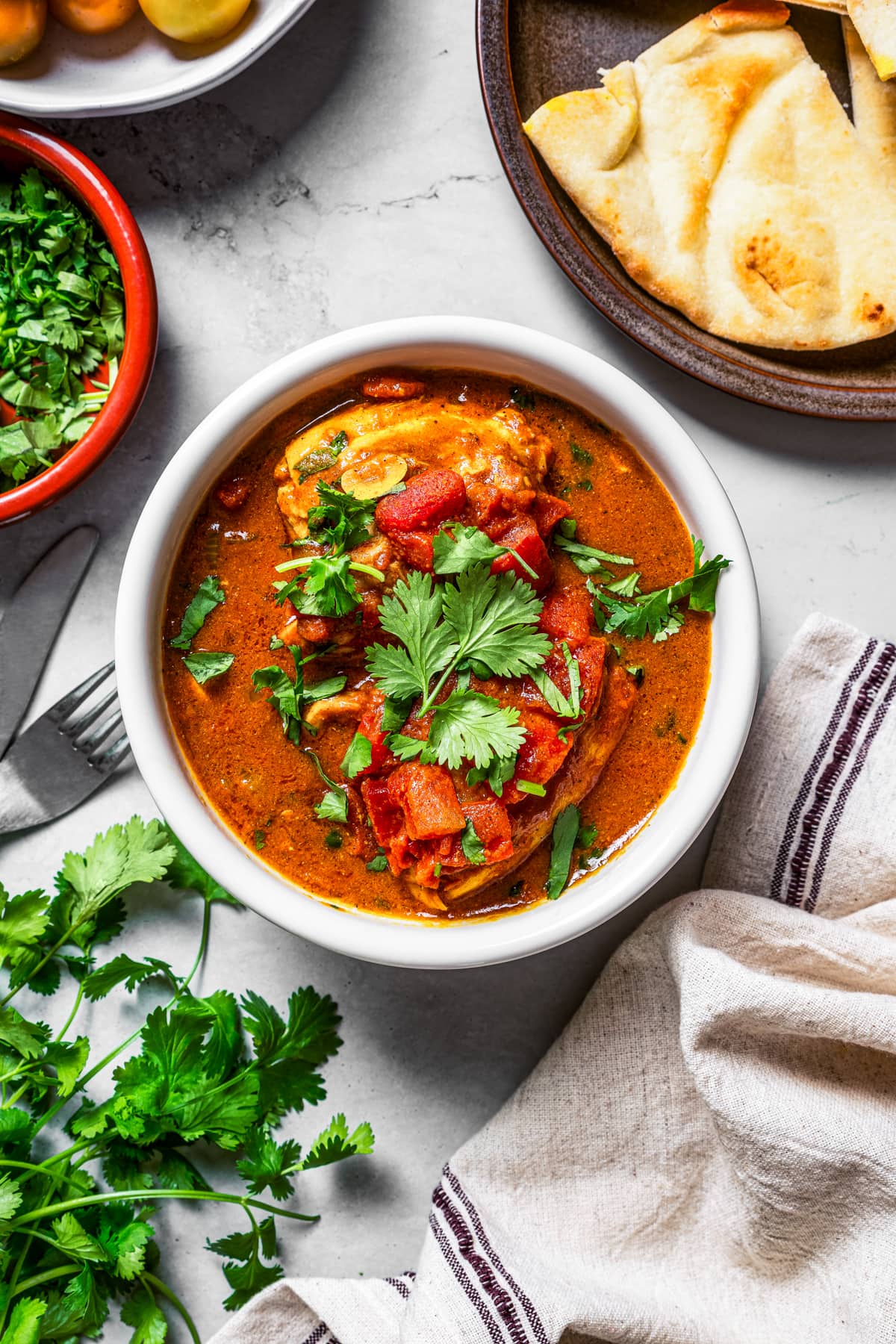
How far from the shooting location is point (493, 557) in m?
2.47

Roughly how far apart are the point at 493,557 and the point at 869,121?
171 centimetres

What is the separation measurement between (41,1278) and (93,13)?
3.43 meters

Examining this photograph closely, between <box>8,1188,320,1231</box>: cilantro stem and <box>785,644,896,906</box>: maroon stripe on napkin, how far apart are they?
5.83 ft

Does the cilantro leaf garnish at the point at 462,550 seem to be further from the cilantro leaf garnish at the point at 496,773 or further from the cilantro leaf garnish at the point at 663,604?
the cilantro leaf garnish at the point at 496,773

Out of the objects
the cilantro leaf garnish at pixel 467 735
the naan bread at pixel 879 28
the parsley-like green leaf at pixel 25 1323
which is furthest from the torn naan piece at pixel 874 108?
the parsley-like green leaf at pixel 25 1323

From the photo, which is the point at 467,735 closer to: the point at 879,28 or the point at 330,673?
the point at 330,673

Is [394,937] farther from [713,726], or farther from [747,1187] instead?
[747,1187]

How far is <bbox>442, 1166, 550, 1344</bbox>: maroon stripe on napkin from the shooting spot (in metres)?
2.90

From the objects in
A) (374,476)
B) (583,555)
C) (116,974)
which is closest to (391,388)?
(374,476)

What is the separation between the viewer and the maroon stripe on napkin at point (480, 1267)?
292 centimetres

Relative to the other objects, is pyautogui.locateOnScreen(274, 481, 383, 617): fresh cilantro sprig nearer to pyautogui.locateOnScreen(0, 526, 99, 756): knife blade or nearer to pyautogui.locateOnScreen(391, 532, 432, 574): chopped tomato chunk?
pyautogui.locateOnScreen(391, 532, 432, 574): chopped tomato chunk

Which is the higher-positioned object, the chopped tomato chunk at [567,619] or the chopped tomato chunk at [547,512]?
the chopped tomato chunk at [547,512]

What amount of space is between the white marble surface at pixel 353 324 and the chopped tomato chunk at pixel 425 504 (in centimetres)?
88

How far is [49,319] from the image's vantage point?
9.84 feet
